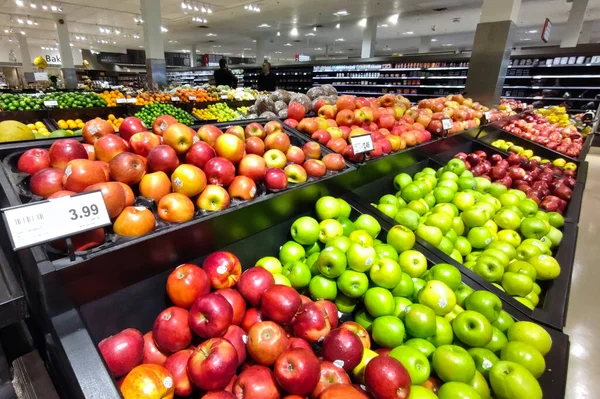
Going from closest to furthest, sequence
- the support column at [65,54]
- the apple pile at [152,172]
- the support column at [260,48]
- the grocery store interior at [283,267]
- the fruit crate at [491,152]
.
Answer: the grocery store interior at [283,267] < the apple pile at [152,172] < the fruit crate at [491,152] < the support column at [65,54] < the support column at [260,48]

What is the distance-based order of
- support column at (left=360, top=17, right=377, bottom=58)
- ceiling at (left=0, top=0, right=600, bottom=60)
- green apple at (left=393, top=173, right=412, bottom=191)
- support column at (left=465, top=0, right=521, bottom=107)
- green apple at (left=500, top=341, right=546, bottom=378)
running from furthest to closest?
support column at (left=360, top=17, right=377, bottom=58), ceiling at (left=0, top=0, right=600, bottom=60), support column at (left=465, top=0, right=521, bottom=107), green apple at (left=393, top=173, right=412, bottom=191), green apple at (left=500, top=341, right=546, bottom=378)

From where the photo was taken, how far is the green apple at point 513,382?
1017 mm

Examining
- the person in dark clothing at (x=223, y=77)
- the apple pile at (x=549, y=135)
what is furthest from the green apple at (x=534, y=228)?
the person in dark clothing at (x=223, y=77)

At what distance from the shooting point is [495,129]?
4.28m

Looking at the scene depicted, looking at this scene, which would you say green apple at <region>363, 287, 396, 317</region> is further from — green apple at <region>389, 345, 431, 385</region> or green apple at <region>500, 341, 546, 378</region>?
green apple at <region>500, 341, 546, 378</region>

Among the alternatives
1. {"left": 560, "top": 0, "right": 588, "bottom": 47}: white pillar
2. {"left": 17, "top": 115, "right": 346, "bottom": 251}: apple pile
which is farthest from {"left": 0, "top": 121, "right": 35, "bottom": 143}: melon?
{"left": 560, "top": 0, "right": 588, "bottom": 47}: white pillar

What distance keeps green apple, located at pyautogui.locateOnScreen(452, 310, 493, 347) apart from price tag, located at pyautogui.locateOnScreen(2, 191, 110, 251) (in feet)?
4.10

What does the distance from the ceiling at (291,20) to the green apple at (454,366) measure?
10.8m

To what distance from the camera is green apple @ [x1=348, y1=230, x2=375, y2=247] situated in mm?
1510

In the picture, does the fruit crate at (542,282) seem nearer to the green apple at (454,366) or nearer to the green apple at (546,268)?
the green apple at (546,268)

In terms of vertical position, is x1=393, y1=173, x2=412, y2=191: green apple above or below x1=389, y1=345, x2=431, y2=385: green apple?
above

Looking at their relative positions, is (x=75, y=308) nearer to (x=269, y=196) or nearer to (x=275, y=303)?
(x=275, y=303)

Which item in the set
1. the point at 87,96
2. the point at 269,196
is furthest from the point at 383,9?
the point at 269,196

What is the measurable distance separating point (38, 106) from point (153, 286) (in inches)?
195
